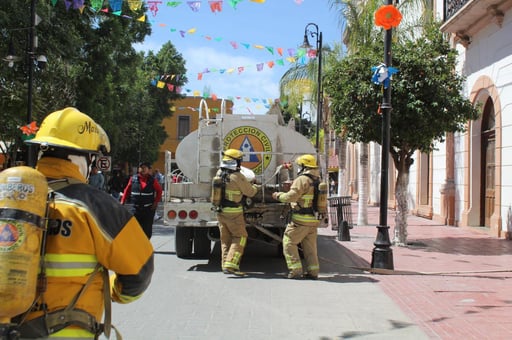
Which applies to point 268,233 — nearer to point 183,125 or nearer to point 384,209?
point 384,209

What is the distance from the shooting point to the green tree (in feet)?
36.3

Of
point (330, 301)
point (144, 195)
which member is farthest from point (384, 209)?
point (144, 195)

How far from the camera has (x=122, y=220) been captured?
235 centimetres

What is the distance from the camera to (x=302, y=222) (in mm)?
7848

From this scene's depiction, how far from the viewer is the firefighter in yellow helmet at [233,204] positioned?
7.96 meters

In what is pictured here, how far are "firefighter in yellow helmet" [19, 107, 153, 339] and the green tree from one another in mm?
9264

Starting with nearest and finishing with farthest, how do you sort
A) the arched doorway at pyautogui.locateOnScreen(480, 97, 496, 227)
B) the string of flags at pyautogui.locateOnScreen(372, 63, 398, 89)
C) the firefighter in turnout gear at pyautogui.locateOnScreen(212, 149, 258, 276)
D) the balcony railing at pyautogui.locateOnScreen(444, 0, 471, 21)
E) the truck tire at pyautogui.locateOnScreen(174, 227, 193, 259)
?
the firefighter in turnout gear at pyautogui.locateOnScreen(212, 149, 258, 276) → the string of flags at pyautogui.locateOnScreen(372, 63, 398, 89) → the truck tire at pyautogui.locateOnScreen(174, 227, 193, 259) → the arched doorway at pyautogui.locateOnScreen(480, 97, 496, 227) → the balcony railing at pyautogui.locateOnScreen(444, 0, 471, 21)

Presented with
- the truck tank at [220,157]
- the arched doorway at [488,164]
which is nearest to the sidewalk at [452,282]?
the arched doorway at [488,164]

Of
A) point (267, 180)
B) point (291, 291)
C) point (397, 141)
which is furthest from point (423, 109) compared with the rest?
point (291, 291)

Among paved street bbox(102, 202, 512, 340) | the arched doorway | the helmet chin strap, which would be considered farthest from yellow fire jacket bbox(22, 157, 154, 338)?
the arched doorway

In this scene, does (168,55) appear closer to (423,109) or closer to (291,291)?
(423,109)

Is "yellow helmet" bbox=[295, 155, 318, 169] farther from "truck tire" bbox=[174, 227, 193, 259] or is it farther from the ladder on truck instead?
"truck tire" bbox=[174, 227, 193, 259]

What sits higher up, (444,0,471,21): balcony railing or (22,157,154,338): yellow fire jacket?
(444,0,471,21): balcony railing

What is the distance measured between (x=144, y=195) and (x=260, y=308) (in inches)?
197
